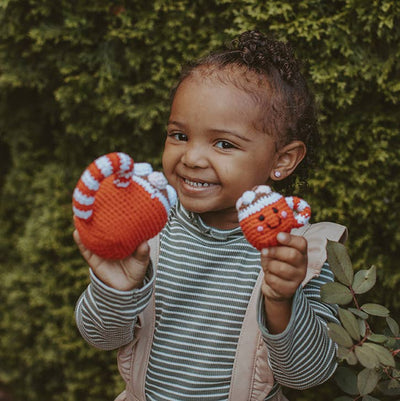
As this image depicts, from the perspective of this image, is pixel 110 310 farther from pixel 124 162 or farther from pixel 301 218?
pixel 301 218

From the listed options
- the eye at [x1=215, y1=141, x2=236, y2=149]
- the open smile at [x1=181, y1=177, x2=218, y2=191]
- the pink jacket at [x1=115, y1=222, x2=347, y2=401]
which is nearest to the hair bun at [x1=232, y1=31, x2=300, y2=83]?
the eye at [x1=215, y1=141, x2=236, y2=149]

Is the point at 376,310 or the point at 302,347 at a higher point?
the point at 376,310

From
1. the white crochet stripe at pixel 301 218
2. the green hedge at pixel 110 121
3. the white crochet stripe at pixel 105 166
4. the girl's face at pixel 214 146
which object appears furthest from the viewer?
the green hedge at pixel 110 121

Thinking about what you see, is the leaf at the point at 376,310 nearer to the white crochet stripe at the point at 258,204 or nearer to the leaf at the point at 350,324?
the leaf at the point at 350,324

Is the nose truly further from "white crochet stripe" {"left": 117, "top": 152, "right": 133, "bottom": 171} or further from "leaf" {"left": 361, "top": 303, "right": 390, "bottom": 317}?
"leaf" {"left": 361, "top": 303, "right": 390, "bottom": 317}

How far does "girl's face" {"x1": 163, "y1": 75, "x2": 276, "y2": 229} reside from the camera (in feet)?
4.76

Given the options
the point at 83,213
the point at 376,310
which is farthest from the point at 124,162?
the point at 376,310

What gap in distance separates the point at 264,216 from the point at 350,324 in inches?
14.0

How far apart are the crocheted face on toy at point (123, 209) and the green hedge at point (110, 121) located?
1.01 m

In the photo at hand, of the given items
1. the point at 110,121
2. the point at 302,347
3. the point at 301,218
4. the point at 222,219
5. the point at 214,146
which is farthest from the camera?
the point at 110,121

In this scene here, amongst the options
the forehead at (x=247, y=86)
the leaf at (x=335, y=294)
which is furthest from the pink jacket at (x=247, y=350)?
the forehead at (x=247, y=86)

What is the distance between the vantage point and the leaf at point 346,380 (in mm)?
1452

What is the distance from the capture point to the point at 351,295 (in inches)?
52.0

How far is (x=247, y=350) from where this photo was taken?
4.89ft
